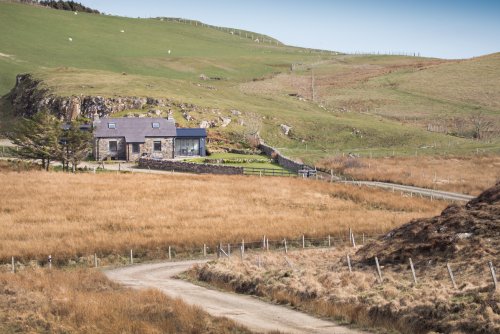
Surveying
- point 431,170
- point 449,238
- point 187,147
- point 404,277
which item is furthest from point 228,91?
point 404,277

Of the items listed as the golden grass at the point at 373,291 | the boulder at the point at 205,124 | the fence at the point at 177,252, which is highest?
the boulder at the point at 205,124

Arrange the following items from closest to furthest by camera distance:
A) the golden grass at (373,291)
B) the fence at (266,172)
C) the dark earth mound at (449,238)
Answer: the golden grass at (373,291)
the dark earth mound at (449,238)
the fence at (266,172)

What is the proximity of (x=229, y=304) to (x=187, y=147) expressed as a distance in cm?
7231

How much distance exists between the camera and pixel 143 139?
96625 millimetres

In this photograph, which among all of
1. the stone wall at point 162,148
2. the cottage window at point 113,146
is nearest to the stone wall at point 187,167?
the stone wall at point 162,148

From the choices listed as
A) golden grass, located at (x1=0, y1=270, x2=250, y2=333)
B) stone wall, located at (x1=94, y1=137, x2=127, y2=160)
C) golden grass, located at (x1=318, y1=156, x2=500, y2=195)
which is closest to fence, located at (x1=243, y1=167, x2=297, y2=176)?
golden grass, located at (x1=318, y1=156, x2=500, y2=195)

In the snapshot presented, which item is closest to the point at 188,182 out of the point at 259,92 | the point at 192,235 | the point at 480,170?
the point at 192,235

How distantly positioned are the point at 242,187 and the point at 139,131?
3273cm

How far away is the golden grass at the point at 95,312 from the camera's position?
23.6 meters

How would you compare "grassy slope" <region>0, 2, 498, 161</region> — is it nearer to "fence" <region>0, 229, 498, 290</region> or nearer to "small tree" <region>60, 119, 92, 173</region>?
"small tree" <region>60, 119, 92, 173</region>

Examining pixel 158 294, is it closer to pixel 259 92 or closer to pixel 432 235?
pixel 432 235

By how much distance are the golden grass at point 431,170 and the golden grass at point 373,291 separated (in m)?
38.0

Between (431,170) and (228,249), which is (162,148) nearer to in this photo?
(431,170)

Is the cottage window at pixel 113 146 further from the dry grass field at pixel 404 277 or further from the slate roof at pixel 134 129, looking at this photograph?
the dry grass field at pixel 404 277
